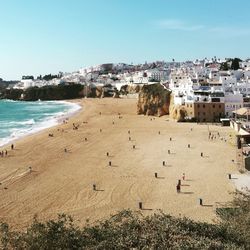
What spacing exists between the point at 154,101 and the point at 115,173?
3680 cm

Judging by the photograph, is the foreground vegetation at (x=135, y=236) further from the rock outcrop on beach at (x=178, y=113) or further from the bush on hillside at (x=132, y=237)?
the rock outcrop on beach at (x=178, y=113)

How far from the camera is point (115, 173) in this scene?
2888 centimetres

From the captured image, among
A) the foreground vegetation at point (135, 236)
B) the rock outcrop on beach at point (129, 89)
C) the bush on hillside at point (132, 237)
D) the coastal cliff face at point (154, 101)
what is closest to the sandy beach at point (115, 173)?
the foreground vegetation at point (135, 236)

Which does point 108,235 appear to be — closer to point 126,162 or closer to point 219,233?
point 219,233

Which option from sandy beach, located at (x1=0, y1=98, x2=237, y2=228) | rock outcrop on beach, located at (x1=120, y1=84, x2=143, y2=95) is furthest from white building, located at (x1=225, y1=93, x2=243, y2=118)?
rock outcrop on beach, located at (x1=120, y1=84, x2=143, y2=95)

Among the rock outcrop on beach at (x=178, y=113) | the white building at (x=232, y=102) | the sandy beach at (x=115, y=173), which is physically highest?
the white building at (x=232, y=102)

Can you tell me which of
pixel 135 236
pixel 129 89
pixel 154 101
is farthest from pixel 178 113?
pixel 129 89

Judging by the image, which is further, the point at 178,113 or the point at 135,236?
the point at 178,113

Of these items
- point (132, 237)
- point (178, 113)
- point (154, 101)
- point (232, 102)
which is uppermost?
point (232, 102)

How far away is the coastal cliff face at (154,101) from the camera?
62.9 meters

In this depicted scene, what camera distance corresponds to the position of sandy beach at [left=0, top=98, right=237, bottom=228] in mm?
21766

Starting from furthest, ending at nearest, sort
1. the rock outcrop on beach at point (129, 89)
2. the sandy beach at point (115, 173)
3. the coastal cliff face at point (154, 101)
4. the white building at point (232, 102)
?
the rock outcrop on beach at point (129, 89), the coastal cliff face at point (154, 101), the white building at point (232, 102), the sandy beach at point (115, 173)

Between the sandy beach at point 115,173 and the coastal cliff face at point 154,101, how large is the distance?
13.5 meters

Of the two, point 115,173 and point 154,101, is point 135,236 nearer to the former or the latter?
point 115,173
